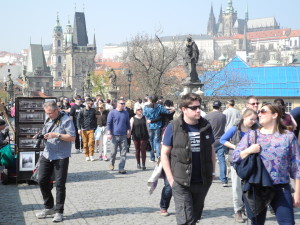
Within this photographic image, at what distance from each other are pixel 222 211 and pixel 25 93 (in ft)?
305

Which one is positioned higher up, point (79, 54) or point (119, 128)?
point (79, 54)

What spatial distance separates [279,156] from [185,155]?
96cm

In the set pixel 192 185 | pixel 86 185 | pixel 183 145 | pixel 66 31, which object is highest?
pixel 66 31

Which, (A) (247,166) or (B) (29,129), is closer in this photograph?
(A) (247,166)

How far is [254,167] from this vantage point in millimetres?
5219

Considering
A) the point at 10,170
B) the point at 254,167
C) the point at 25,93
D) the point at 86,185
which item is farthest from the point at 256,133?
the point at 25,93

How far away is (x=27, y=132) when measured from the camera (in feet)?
37.5

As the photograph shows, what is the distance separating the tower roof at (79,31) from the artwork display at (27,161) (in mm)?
154361

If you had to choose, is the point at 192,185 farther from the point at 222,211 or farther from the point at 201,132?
the point at 222,211

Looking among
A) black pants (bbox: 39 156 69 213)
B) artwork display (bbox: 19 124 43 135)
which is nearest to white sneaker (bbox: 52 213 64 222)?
black pants (bbox: 39 156 69 213)

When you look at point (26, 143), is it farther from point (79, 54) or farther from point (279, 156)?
point (79, 54)

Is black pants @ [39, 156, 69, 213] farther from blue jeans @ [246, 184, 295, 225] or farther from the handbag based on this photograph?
blue jeans @ [246, 184, 295, 225]

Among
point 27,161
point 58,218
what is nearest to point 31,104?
point 27,161

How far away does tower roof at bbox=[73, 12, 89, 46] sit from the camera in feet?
533
